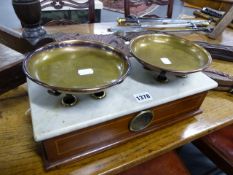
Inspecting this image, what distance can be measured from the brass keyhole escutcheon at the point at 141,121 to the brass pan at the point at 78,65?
0.57 feet

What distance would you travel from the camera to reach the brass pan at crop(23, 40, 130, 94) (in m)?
0.67

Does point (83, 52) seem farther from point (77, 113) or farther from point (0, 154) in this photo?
point (0, 154)

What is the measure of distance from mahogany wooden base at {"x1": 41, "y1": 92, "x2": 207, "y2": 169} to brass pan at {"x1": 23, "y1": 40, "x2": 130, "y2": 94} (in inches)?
5.8

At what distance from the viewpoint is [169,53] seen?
919 mm

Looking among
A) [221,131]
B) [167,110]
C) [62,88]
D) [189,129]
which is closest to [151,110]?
[167,110]

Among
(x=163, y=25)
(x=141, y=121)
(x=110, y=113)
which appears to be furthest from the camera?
(x=163, y=25)

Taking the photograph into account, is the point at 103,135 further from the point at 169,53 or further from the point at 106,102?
the point at 169,53

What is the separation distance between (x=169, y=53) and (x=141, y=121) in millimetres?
320

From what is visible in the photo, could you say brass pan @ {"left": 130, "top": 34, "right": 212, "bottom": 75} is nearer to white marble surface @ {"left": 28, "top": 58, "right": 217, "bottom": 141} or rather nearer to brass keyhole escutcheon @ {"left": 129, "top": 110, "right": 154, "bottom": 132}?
white marble surface @ {"left": 28, "top": 58, "right": 217, "bottom": 141}

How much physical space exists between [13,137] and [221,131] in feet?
3.59

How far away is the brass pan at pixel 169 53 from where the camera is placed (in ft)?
2.71

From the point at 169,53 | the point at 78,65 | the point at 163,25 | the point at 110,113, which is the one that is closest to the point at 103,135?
the point at 110,113

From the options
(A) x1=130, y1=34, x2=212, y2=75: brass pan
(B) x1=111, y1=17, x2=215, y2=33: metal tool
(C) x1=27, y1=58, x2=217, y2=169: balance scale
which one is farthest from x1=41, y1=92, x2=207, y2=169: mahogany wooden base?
(B) x1=111, y1=17, x2=215, y2=33: metal tool

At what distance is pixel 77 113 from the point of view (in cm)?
69
